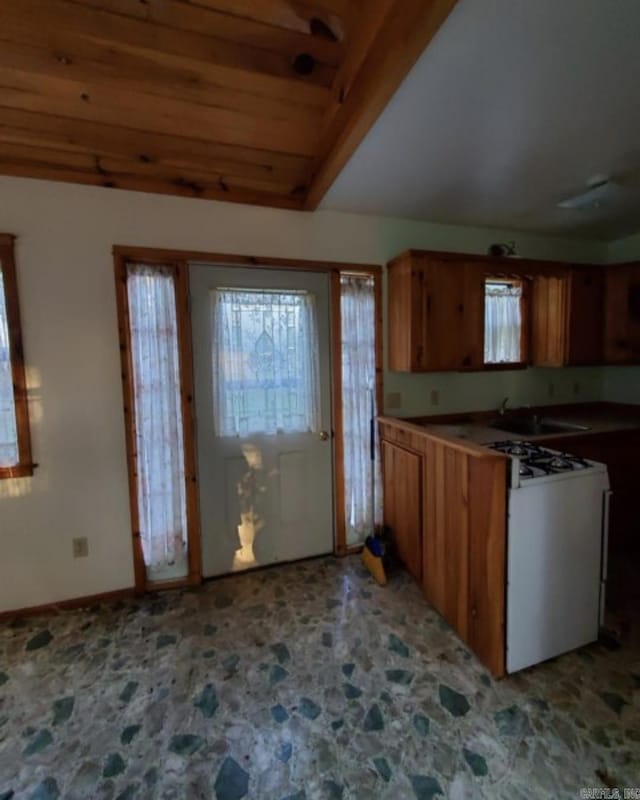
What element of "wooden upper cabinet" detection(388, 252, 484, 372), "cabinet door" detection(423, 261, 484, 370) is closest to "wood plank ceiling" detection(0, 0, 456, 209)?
"wooden upper cabinet" detection(388, 252, 484, 372)

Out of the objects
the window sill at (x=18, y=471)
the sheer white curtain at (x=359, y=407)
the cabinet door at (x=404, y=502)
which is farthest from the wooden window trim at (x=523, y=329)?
the window sill at (x=18, y=471)

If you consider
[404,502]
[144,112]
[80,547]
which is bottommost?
[80,547]

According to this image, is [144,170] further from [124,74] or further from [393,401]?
[393,401]

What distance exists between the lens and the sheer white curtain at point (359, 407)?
8.63 feet

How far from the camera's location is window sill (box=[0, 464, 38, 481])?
203 cm

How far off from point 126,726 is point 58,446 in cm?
140

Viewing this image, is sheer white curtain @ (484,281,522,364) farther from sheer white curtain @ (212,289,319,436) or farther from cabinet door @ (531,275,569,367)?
sheer white curtain @ (212,289,319,436)

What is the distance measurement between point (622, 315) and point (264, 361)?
275 centimetres

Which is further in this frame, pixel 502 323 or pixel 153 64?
pixel 502 323

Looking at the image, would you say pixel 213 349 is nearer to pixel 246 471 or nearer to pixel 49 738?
pixel 246 471

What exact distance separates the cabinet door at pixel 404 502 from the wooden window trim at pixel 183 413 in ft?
4.22

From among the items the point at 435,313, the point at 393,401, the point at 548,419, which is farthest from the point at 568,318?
the point at 393,401

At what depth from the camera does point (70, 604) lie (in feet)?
7.19

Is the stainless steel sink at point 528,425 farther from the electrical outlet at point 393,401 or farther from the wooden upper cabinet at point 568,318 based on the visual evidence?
the electrical outlet at point 393,401
